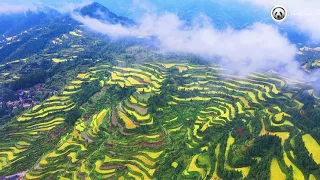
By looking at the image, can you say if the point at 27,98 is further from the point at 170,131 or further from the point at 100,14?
the point at 100,14

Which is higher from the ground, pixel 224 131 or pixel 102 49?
pixel 102 49

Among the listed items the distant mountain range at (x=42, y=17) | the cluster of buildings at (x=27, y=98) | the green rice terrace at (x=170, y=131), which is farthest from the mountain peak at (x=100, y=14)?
the green rice terrace at (x=170, y=131)

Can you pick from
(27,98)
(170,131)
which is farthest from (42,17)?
(170,131)

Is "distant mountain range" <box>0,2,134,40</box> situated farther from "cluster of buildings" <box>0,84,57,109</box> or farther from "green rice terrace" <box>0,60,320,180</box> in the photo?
"green rice terrace" <box>0,60,320,180</box>

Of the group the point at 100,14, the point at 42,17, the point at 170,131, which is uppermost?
the point at 42,17

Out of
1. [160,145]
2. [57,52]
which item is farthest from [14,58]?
[160,145]

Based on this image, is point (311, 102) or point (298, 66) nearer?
point (311, 102)

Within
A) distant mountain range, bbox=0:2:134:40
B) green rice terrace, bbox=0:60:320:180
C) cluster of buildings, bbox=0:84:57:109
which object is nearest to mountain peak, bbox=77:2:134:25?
distant mountain range, bbox=0:2:134:40

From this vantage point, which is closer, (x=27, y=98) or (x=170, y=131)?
(x=170, y=131)

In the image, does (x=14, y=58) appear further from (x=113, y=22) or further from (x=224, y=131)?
(x=224, y=131)
